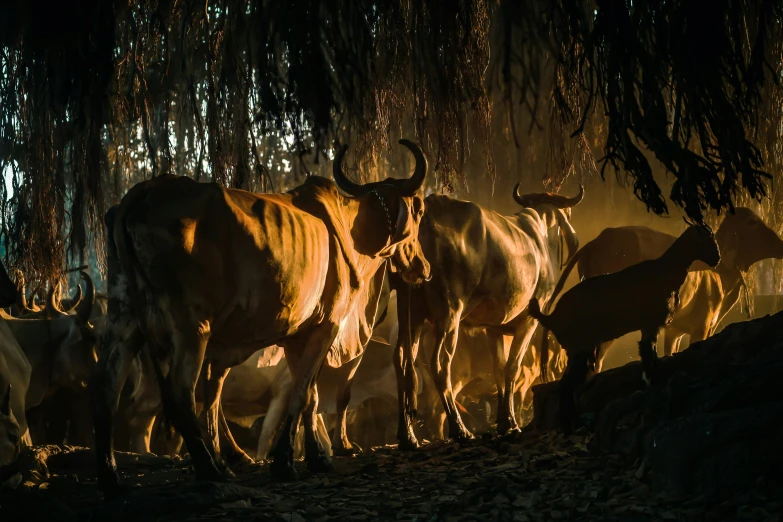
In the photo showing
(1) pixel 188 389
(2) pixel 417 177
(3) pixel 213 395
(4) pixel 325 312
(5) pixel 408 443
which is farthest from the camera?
(5) pixel 408 443

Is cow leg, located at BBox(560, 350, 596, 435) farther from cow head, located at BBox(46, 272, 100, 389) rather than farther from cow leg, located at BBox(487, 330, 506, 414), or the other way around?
cow head, located at BBox(46, 272, 100, 389)

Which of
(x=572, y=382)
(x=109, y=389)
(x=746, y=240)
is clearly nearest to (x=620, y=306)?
(x=572, y=382)

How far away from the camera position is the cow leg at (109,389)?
5855mm

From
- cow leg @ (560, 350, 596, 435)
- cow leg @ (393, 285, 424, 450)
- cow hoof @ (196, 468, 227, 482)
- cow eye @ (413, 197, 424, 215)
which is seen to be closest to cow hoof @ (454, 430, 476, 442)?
cow leg @ (393, 285, 424, 450)

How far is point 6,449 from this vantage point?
5.69 metres

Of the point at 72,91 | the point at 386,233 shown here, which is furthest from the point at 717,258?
the point at 72,91

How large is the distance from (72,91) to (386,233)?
298 centimetres

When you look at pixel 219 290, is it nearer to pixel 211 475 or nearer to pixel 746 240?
pixel 211 475

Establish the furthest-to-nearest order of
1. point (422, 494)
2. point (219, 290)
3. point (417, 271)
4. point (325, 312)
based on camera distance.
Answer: point (417, 271)
point (325, 312)
point (219, 290)
point (422, 494)

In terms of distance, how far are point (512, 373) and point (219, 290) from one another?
4259mm

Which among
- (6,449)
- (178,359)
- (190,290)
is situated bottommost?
(6,449)

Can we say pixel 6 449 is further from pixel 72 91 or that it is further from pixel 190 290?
pixel 72 91

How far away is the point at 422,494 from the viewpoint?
5.66 m

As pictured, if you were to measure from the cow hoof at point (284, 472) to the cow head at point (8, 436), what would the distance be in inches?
63.3
